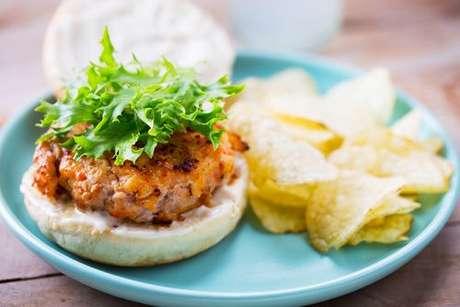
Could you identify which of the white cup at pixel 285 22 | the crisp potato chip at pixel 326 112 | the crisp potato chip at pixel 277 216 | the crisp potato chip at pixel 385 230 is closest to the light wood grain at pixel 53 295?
the crisp potato chip at pixel 277 216

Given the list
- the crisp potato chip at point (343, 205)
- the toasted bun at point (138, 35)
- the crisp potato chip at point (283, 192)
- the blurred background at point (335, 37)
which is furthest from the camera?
the blurred background at point (335, 37)

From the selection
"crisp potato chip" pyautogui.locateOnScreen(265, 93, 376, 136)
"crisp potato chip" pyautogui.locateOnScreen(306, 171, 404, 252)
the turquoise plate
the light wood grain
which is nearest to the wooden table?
the light wood grain

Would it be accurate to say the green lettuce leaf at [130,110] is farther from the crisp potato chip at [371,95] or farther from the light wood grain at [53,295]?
the crisp potato chip at [371,95]

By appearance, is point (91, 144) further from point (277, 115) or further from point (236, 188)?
point (277, 115)

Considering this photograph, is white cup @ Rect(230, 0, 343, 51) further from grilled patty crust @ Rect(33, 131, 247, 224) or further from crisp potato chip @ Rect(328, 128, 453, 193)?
grilled patty crust @ Rect(33, 131, 247, 224)

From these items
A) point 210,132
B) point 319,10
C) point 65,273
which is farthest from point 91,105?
point 319,10

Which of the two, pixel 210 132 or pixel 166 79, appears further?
pixel 166 79
